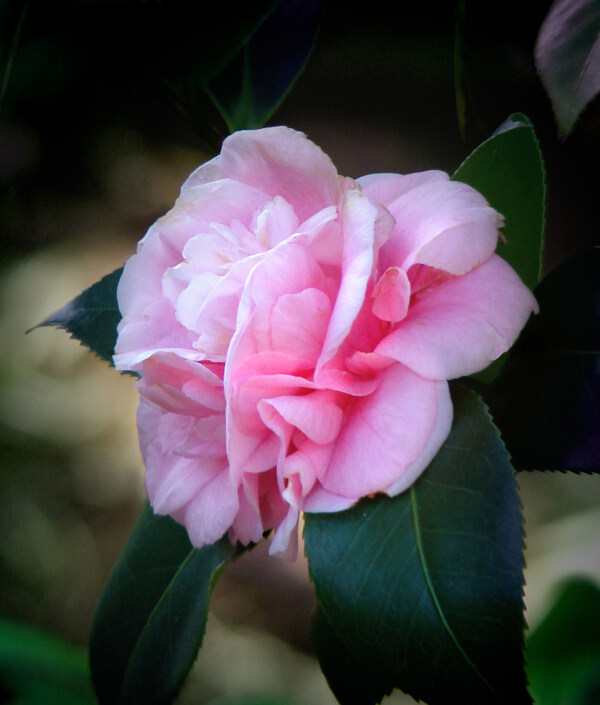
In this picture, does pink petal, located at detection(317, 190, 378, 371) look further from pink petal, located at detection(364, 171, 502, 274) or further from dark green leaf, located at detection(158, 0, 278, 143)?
dark green leaf, located at detection(158, 0, 278, 143)

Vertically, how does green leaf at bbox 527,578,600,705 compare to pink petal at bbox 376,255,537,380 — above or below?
below

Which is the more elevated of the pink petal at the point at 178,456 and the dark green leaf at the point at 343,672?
the pink petal at the point at 178,456

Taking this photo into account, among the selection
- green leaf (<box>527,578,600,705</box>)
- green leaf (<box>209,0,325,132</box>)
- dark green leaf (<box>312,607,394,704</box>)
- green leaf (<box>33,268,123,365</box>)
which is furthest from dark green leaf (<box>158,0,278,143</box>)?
green leaf (<box>527,578,600,705</box>)

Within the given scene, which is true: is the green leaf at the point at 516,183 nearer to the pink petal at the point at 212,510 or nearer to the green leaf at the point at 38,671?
the pink petal at the point at 212,510

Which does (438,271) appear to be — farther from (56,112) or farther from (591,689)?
(56,112)

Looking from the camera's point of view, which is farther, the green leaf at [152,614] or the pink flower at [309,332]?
the green leaf at [152,614]

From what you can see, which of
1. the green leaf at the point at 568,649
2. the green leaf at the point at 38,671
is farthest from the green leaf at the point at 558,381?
the green leaf at the point at 38,671

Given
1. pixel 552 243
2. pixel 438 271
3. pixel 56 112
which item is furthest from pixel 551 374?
pixel 56 112

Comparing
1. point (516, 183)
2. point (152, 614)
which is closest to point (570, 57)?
point (516, 183)
